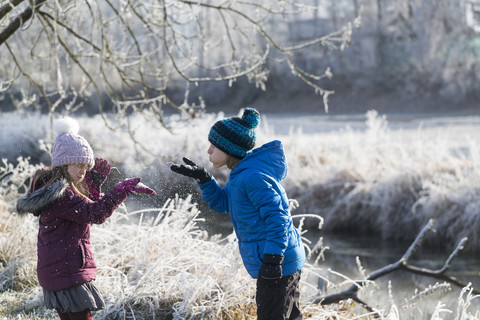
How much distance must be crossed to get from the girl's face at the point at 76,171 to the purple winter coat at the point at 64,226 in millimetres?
73

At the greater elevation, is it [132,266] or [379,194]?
[132,266]

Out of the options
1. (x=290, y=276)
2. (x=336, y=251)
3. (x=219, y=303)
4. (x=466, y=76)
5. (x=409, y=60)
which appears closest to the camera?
(x=290, y=276)

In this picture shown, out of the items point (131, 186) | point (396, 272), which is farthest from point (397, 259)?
point (131, 186)

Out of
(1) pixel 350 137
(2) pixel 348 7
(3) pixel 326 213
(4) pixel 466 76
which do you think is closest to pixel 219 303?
(3) pixel 326 213

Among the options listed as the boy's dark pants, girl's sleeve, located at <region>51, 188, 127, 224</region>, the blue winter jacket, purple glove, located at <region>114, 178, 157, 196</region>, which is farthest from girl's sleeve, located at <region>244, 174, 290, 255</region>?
girl's sleeve, located at <region>51, 188, 127, 224</region>

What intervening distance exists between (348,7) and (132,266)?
35.9m

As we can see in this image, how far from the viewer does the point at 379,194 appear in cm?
949

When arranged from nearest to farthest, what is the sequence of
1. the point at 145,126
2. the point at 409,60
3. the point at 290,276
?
1. the point at 290,276
2. the point at 145,126
3. the point at 409,60

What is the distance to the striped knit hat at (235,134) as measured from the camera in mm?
2951

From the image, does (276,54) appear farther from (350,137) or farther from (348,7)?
(350,137)

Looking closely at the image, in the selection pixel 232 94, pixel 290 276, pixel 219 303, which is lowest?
pixel 232 94

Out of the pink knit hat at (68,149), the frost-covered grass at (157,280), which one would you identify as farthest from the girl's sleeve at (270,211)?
the frost-covered grass at (157,280)

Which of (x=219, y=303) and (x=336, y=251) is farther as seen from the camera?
(x=336, y=251)

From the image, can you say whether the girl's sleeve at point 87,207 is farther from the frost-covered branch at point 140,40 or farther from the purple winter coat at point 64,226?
the frost-covered branch at point 140,40
